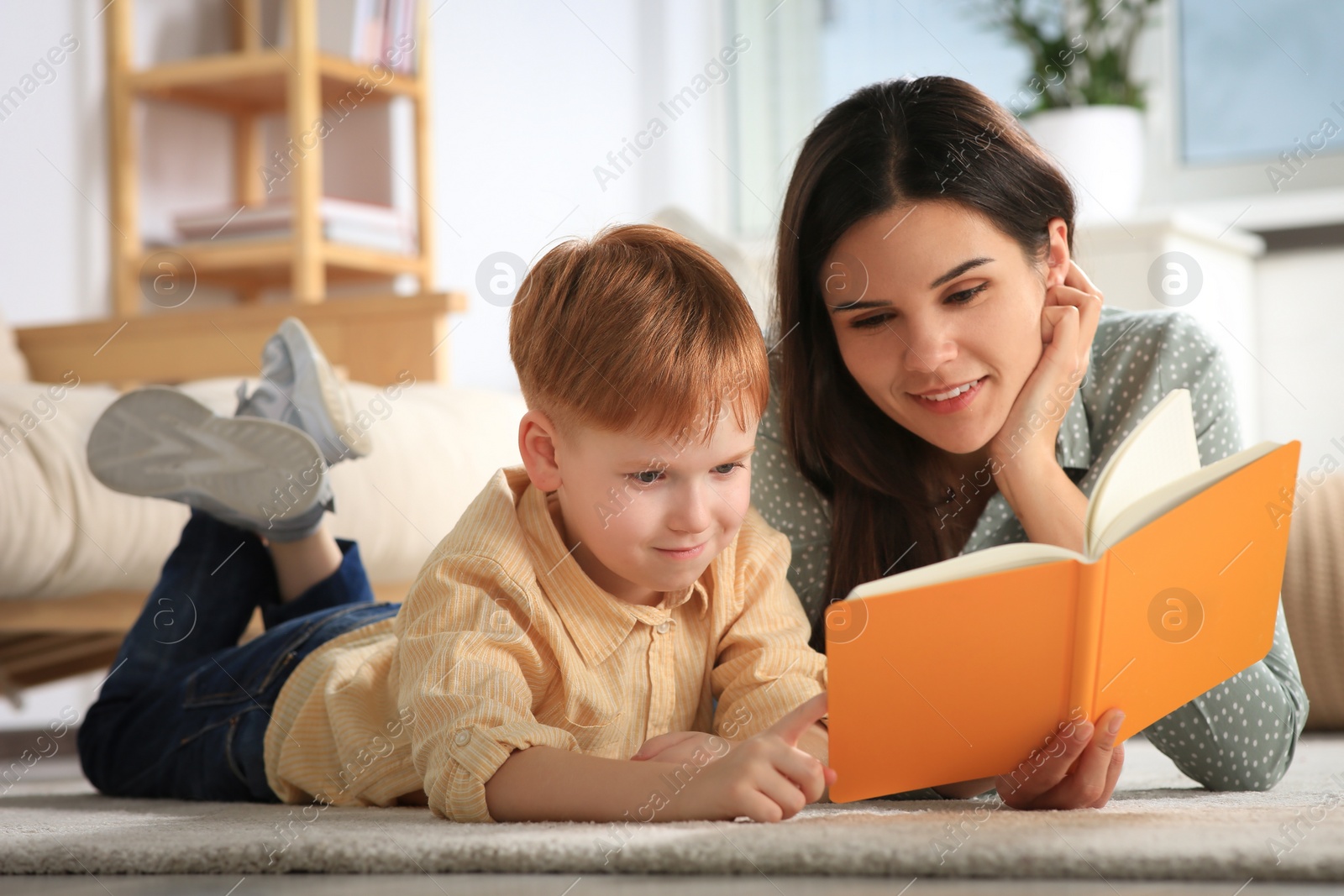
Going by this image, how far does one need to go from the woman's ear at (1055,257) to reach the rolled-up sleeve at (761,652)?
0.32m

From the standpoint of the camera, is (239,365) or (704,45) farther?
(704,45)

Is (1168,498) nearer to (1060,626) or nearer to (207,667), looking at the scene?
(1060,626)

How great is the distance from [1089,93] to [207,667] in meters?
2.30

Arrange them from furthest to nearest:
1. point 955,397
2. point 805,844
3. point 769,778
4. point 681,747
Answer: point 955,397 < point 681,747 < point 769,778 < point 805,844

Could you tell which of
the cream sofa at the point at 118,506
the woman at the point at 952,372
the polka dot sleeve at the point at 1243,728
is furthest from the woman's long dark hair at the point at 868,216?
the cream sofa at the point at 118,506

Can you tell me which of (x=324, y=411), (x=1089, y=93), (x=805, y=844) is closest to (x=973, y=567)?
(x=805, y=844)

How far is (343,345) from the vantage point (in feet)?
6.89

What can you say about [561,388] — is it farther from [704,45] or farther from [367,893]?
[704,45]

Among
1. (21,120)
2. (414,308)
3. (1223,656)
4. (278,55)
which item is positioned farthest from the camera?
(278,55)

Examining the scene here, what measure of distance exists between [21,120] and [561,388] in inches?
77.3

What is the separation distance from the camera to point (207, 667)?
1.16m

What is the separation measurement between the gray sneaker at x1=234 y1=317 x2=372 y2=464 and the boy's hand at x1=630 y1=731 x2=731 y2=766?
0.50 meters

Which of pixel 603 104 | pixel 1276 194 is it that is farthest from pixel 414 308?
pixel 1276 194

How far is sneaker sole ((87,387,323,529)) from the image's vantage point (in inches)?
44.8
